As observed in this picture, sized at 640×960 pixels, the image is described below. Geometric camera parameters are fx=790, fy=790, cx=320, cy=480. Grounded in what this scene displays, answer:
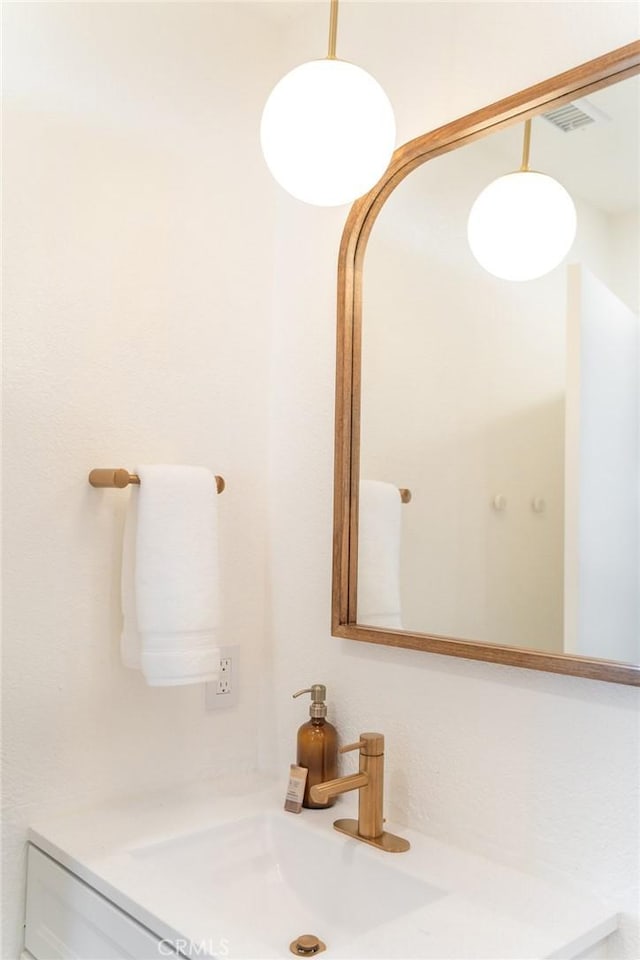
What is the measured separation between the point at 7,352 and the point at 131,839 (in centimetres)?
80

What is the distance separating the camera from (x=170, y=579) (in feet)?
4.30

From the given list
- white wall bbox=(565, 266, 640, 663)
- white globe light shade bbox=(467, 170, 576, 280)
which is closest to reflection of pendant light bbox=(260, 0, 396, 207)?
white globe light shade bbox=(467, 170, 576, 280)

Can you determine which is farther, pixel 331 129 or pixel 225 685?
pixel 225 685

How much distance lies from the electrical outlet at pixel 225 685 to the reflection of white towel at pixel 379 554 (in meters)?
0.31

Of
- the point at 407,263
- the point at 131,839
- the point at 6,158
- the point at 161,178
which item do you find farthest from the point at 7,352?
the point at 131,839

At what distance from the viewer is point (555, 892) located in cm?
106

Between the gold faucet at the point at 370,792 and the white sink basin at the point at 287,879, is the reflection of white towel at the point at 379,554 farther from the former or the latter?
the white sink basin at the point at 287,879

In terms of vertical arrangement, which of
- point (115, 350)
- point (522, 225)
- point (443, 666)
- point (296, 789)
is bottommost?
point (296, 789)

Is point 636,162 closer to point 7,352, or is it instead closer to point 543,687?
point 543,687

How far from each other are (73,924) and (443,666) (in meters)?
0.66

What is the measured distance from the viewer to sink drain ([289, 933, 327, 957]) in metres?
1.01

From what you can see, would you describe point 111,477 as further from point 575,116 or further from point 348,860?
point 575,116

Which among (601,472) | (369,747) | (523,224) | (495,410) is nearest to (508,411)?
(495,410)

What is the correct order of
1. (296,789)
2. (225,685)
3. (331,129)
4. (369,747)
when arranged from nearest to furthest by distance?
(331,129)
(369,747)
(296,789)
(225,685)
